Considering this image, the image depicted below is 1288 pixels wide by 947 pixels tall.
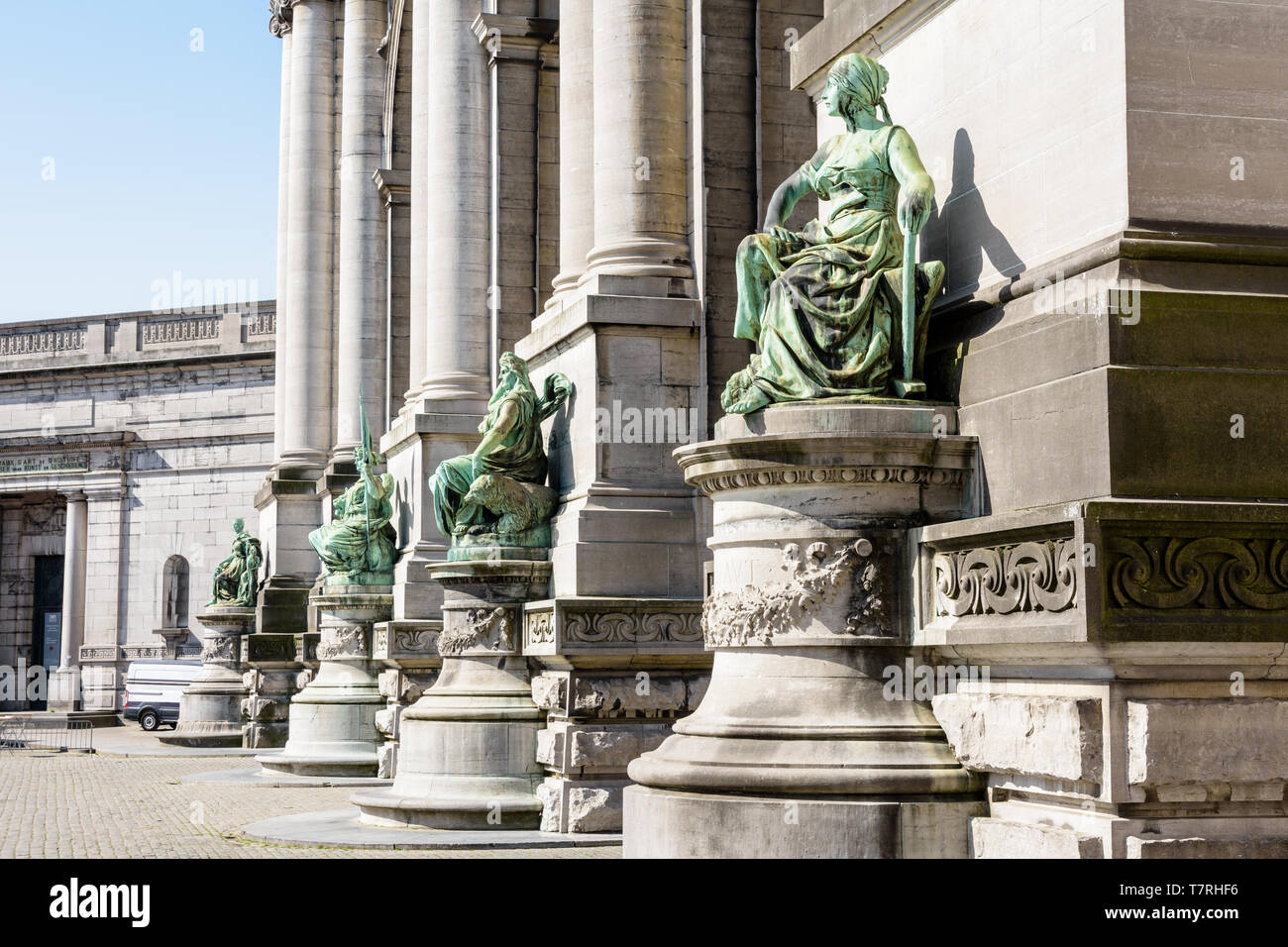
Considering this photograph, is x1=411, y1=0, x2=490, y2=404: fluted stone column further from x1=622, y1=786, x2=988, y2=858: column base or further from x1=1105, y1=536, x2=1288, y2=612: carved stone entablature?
x1=1105, y1=536, x2=1288, y2=612: carved stone entablature

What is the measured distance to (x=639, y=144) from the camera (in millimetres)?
16609

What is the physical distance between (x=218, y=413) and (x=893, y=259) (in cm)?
4836

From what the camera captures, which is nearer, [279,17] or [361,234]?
[361,234]

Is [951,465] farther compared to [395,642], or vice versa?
[395,642]

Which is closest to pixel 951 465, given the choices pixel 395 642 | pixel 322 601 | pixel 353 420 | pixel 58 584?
pixel 395 642

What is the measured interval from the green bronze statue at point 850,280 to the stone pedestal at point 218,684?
27.7 m

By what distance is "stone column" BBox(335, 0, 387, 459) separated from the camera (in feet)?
103

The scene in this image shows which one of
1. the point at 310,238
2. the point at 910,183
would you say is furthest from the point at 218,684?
the point at 910,183

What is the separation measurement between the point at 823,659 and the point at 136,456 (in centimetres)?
5090

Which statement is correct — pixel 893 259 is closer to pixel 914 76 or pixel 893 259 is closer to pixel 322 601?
→ pixel 914 76

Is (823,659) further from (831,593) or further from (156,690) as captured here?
(156,690)

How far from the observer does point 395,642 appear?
22.2m
